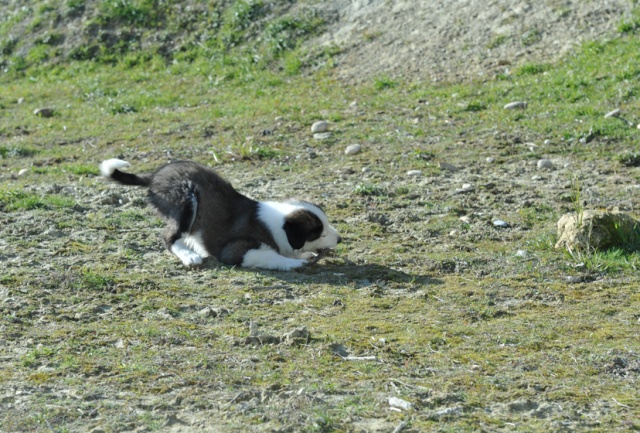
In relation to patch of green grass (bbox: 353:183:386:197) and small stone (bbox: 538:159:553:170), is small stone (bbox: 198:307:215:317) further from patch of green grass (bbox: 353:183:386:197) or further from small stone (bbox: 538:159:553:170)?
small stone (bbox: 538:159:553:170)

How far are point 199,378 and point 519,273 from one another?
10.7ft

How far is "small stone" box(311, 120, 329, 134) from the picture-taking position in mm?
12922

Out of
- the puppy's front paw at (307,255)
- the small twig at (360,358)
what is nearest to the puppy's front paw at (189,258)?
the puppy's front paw at (307,255)

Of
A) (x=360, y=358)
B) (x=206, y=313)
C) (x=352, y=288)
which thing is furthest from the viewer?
(x=352, y=288)

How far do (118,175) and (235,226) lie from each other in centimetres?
133

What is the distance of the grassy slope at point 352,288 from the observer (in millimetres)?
4930

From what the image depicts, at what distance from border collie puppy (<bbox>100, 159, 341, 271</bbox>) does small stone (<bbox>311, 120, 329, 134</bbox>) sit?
4685 millimetres

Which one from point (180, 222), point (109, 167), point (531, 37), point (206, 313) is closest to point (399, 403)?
point (206, 313)

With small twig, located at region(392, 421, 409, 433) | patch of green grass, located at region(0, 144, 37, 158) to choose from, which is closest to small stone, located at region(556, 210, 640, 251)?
small twig, located at region(392, 421, 409, 433)

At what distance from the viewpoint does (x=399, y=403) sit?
15.9 ft

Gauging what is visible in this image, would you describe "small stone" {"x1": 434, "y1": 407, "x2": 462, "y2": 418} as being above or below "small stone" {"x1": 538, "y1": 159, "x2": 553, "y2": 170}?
above

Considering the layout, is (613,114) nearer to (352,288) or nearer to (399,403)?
(352,288)

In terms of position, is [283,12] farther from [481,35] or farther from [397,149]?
[397,149]

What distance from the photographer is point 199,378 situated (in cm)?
521
